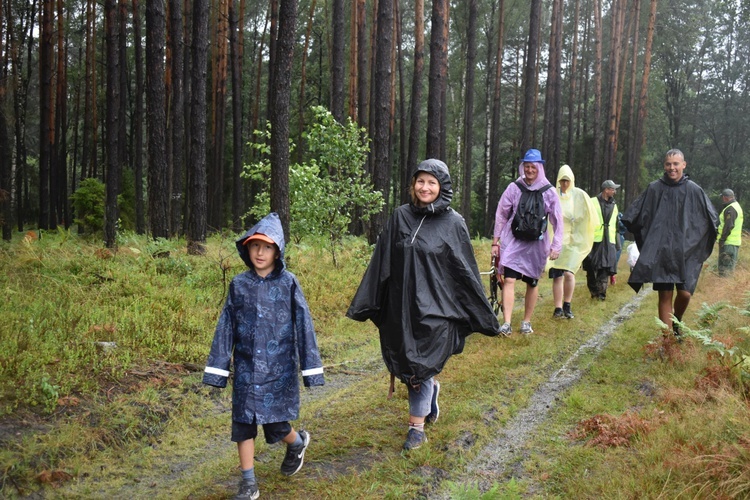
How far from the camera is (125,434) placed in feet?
17.0

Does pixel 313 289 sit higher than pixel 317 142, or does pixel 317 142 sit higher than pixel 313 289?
pixel 317 142

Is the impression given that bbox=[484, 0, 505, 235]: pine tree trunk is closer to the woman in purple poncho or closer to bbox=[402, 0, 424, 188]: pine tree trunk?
bbox=[402, 0, 424, 188]: pine tree trunk

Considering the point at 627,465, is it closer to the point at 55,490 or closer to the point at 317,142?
the point at 55,490

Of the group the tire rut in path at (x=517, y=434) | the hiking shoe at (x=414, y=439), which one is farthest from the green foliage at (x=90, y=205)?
the hiking shoe at (x=414, y=439)

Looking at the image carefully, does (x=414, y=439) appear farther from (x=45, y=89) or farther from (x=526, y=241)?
(x=45, y=89)

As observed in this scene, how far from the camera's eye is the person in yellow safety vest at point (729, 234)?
12922 mm

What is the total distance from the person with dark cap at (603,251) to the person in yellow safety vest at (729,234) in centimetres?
302

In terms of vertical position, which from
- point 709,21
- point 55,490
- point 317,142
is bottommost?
point 55,490

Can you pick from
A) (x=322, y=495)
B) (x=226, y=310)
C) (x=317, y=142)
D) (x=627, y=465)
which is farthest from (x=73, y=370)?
(x=317, y=142)

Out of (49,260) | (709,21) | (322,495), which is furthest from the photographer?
(709,21)

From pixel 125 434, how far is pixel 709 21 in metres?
47.6

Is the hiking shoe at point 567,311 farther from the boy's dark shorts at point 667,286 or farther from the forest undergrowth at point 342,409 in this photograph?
the boy's dark shorts at point 667,286

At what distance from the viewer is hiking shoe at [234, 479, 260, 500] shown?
150 inches

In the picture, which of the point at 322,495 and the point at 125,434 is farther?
the point at 125,434
